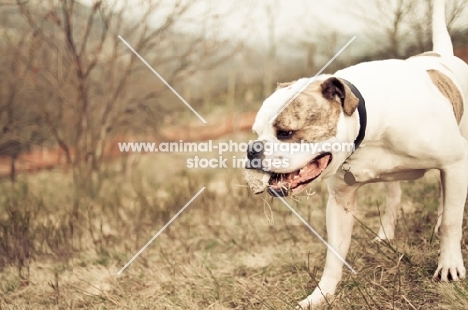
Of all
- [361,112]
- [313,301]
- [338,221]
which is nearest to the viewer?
[361,112]

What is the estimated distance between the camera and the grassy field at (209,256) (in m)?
3.16

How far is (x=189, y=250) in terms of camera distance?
4520 mm

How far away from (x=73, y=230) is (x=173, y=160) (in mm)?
4945

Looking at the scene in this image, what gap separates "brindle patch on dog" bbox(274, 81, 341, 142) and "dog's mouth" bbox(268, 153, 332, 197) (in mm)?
120

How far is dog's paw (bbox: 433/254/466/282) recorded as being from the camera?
123 inches

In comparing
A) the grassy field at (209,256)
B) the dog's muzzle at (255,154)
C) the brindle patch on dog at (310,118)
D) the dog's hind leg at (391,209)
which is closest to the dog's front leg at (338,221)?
the grassy field at (209,256)

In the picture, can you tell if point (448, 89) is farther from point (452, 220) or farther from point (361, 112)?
point (361, 112)

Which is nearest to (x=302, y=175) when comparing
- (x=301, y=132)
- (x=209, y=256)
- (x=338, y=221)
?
(x=301, y=132)

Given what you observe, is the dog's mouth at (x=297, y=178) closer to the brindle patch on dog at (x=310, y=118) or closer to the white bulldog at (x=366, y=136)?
the white bulldog at (x=366, y=136)

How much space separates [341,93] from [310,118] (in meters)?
0.19

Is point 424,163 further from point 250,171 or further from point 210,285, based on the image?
point 210,285

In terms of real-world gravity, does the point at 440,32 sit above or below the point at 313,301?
above

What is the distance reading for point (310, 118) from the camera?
2.73 metres

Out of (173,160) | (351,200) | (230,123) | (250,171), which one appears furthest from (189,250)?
(230,123)
